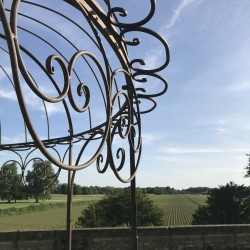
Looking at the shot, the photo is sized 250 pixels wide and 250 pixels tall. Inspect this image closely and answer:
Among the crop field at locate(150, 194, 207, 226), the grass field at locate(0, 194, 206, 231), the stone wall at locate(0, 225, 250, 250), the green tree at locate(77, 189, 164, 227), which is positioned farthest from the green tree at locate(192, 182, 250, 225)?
the stone wall at locate(0, 225, 250, 250)

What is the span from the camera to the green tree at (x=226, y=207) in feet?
82.7

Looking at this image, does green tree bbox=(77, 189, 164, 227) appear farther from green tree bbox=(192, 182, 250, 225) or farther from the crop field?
the crop field

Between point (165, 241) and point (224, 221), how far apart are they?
1975 centimetres

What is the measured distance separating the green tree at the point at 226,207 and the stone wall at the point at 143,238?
18996mm

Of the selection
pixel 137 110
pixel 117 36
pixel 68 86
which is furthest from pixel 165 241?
pixel 68 86

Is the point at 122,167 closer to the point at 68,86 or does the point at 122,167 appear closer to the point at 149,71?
the point at 149,71

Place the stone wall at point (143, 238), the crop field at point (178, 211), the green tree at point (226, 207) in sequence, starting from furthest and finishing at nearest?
the crop field at point (178, 211) < the green tree at point (226, 207) < the stone wall at point (143, 238)

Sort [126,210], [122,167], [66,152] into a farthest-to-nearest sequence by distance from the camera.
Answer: [126,210], [66,152], [122,167]

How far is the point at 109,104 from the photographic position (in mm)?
2045

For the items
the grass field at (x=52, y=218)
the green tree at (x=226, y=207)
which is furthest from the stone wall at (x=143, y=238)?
the grass field at (x=52, y=218)

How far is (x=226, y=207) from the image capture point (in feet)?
84.3

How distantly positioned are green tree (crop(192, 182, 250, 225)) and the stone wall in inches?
748

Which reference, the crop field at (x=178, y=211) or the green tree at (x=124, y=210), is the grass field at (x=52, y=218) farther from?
the green tree at (x=124, y=210)

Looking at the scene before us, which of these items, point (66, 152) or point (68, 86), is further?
point (66, 152)
